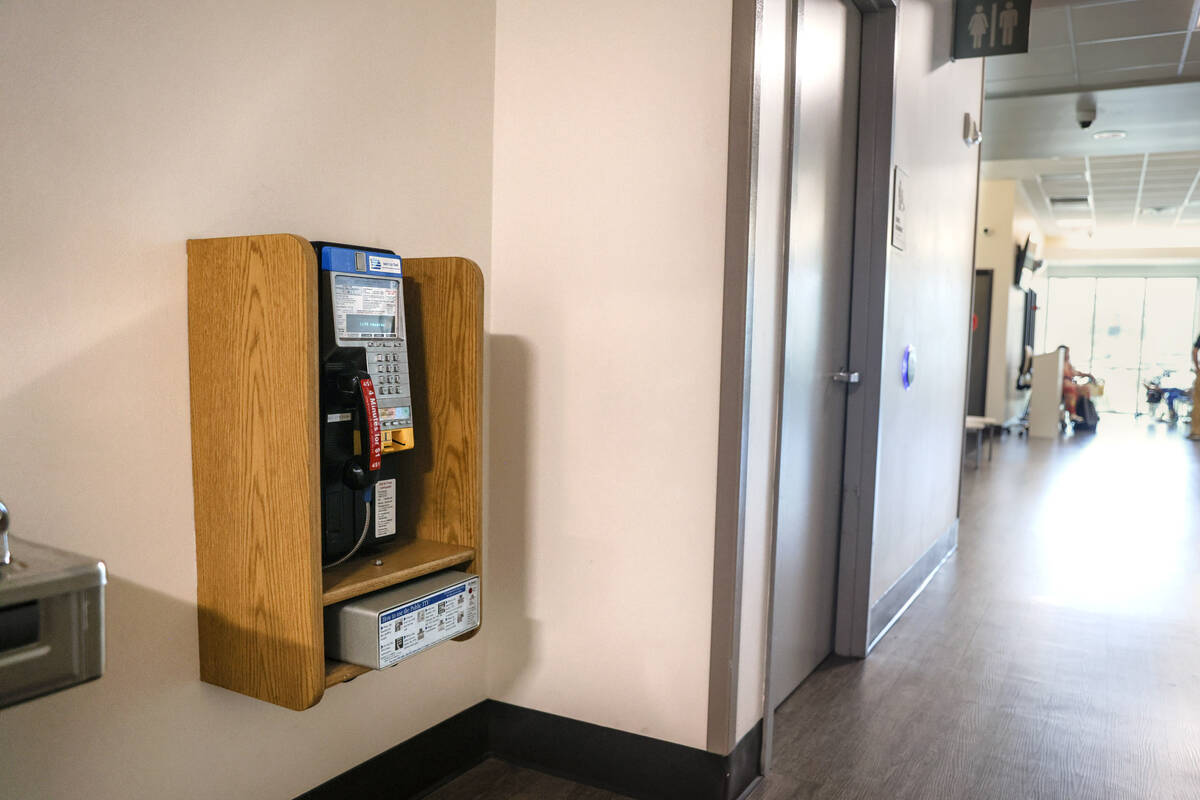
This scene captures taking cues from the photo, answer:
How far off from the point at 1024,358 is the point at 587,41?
1282 cm

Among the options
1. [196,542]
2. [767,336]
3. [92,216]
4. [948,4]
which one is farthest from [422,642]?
[948,4]

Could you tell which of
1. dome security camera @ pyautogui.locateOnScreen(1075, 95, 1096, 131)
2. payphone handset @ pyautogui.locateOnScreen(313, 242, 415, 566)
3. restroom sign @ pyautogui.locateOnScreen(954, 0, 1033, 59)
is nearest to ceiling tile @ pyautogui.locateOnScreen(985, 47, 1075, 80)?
dome security camera @ pyautogui.locateOnScreen(1075, 95, 1096, 131)

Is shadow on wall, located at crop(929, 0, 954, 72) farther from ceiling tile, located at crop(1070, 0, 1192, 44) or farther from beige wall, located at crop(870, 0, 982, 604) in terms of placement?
ceiling tile, located at crop(1070, 0, 1192, 44)

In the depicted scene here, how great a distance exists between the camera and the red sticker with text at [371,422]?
1622 mm

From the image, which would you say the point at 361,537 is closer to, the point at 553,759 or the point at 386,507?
the point at 386,507

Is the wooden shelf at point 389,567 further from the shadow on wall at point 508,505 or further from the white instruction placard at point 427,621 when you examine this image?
the shadow on wall at point 508,505

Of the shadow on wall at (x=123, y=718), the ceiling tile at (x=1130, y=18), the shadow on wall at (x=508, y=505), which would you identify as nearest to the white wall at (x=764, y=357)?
the shadow on wall at (x=508, y=505)

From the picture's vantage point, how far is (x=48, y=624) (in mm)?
935

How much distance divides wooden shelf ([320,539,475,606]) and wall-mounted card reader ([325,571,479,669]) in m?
0.03

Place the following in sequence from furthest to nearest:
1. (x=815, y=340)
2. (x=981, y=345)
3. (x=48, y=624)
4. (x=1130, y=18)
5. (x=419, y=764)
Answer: (x=981, y=345)
(x=1130, y=18)
(x=815, y=340)
(x=419, y=764)
(x=48, y=624)

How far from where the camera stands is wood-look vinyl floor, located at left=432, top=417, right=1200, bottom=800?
2299 mm

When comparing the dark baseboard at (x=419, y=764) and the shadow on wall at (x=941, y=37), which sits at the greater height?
the shadow on wall at (x=941, y=37)

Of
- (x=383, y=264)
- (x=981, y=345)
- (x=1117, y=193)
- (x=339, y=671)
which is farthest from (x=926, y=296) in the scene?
(x=1117, y=193)

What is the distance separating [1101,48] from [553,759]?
5.70 m
